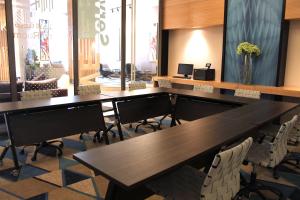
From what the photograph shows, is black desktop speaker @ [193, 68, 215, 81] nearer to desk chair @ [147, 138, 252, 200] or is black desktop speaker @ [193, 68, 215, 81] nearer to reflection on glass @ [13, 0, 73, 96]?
reflection on glass @ [13, 0, 73, 96]

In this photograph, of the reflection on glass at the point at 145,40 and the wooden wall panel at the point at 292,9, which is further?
the reflection on glass at the point at 145,40

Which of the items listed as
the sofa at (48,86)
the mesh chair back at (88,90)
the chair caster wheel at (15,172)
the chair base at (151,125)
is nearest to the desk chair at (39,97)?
the chair caster wheel at (15,172)

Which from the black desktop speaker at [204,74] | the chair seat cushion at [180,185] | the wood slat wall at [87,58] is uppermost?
the wood slat wall at [87,58]

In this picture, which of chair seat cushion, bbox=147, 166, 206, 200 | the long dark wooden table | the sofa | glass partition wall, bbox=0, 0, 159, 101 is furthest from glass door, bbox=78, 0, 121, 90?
chair seat cushion, bbox=147, 166, 206, 200

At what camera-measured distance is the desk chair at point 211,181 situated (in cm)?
169

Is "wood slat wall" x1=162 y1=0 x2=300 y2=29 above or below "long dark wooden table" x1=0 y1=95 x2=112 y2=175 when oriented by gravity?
above

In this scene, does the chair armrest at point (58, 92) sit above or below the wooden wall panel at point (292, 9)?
below

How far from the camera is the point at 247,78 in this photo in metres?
5.77

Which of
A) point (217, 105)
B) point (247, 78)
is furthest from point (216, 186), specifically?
point (247, 78)

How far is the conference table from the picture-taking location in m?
1.64

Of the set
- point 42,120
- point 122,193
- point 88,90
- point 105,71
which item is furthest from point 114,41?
point 122,193

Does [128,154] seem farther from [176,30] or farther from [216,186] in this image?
[176,30]

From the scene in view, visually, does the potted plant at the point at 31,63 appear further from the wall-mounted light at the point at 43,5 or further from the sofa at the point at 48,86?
the wall-mounted light at the point at 43,5

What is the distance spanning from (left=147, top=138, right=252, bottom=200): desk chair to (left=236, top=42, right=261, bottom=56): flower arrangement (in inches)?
160
